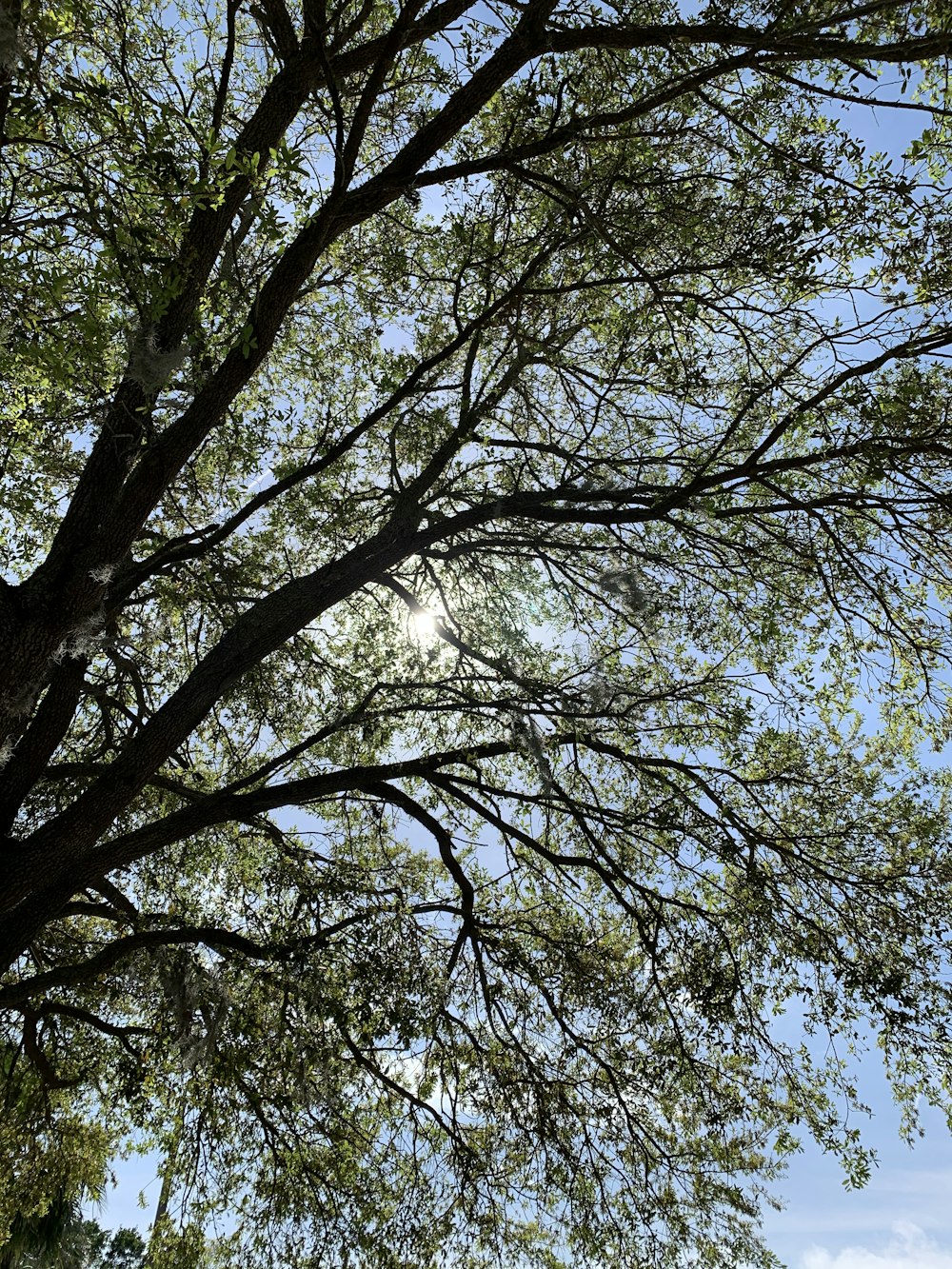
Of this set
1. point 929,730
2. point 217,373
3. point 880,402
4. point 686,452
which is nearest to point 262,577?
point 217,373

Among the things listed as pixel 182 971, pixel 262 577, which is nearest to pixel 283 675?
pixel 262 577

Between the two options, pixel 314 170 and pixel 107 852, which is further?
pixel 314 170

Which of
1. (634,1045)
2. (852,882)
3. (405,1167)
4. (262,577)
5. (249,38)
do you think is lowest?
(405,1167)

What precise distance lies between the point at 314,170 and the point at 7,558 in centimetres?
455

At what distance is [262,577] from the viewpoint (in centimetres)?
820

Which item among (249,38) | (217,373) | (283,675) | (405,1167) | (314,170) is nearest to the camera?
(217,373)

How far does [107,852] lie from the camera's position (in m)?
5.73

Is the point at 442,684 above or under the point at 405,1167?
above

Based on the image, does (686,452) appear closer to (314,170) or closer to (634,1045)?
(314,170)

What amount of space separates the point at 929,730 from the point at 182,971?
6.13 metres

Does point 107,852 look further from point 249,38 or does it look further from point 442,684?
point 249,38

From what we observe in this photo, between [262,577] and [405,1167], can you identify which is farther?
[262,577]

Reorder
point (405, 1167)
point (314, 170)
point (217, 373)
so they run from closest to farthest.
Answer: point (217, 373) < point (314, 170) < point (405, 1167)

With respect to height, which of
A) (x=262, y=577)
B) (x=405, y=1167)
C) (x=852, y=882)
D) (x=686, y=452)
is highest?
(x=686, y=452)
